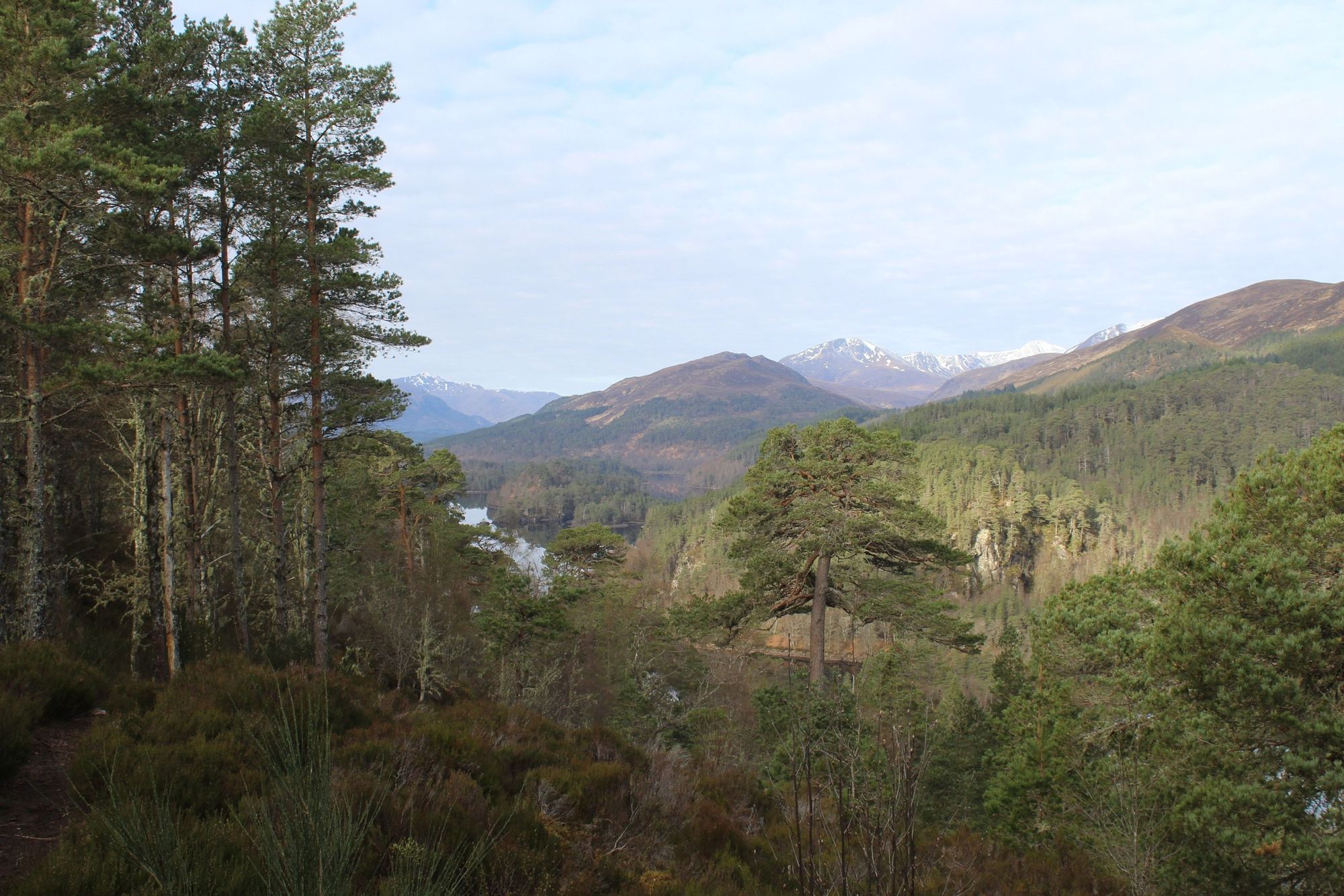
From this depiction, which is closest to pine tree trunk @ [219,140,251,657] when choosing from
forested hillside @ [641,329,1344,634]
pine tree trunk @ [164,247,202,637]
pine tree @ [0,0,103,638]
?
pine tree trunk @ [164,247,202,637]

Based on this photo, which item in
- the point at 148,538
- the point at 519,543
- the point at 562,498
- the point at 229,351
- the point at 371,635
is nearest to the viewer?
the point at 148,538

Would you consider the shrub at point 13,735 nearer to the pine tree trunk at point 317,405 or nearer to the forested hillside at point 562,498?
the pine tree trunk at point 317,405

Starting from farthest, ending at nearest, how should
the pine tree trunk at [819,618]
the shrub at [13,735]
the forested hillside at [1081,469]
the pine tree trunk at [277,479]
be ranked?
1. the forested hillside at [1081,469]
2. the pine tree trunk at [819,618]
3. the pine tree trunk at [277,479]
4. the shrub at [13,735]

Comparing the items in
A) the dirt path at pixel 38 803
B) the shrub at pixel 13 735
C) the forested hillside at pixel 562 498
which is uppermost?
the shrub at pixel 13 735

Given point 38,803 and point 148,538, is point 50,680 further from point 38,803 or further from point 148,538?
point 148,538

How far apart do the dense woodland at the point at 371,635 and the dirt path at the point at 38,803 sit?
4cm

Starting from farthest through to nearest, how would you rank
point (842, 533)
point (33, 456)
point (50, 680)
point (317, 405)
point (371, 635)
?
1. point (371, 635)
2. point (842, 533)
3. point (317, 405)
4. point (33, 456)
5. point (50, 680)

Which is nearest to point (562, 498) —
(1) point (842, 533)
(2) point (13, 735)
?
(1) point (842, 533)

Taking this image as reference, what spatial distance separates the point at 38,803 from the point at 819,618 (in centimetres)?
1178

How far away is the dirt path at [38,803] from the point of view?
340 centimetres

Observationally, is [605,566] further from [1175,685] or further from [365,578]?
[1175,685]

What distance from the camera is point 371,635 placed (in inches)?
760

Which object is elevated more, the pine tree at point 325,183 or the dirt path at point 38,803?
the pine tree at point 325,183

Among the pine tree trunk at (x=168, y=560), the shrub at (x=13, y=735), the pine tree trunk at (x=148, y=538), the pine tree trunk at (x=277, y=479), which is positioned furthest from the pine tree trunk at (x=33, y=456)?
the shrub at (x=13, y=735)
